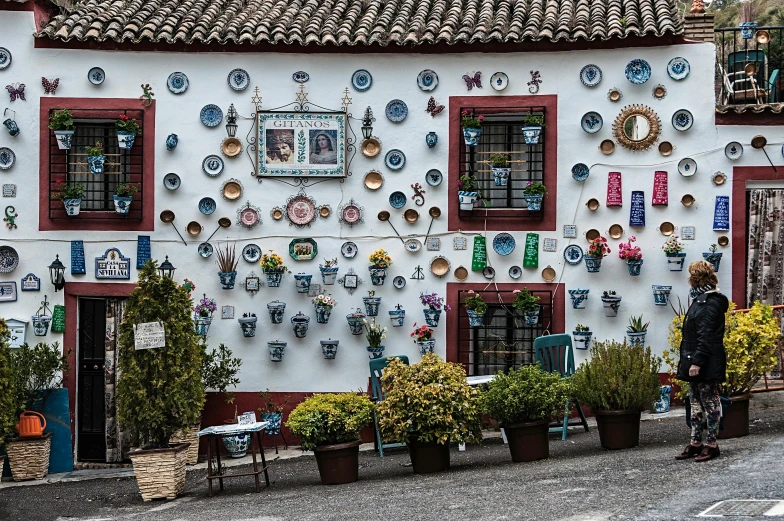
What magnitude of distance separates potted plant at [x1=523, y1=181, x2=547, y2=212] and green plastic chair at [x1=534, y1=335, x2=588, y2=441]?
156 centimetres

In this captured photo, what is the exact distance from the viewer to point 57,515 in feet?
37.5

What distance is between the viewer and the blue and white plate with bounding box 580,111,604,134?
13.6 metres

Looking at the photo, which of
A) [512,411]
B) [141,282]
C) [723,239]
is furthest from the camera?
[723,239]

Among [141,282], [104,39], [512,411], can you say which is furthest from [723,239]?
[104,39]

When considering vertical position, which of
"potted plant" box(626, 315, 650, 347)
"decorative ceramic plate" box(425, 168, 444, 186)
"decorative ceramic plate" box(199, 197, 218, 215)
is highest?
"decorative ceramic plate" box(425, 168, 444, 186)

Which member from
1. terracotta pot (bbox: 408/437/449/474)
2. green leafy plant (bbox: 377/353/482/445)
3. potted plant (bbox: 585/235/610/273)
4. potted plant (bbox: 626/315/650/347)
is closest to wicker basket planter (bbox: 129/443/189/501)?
green leafy plant (bbox: 377/353/482/445)

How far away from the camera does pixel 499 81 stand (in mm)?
13703

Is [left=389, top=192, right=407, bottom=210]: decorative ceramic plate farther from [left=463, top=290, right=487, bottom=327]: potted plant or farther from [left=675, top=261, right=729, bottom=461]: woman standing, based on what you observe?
[left=675, top=261, right=729, bottom=461]: woman standing

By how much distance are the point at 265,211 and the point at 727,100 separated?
5.73 metres

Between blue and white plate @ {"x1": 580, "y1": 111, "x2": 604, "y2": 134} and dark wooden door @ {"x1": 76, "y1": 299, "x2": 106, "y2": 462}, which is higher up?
blue and white plate @ {"x1": 580, "y1": 111, "x2": 604, "y2": 134}

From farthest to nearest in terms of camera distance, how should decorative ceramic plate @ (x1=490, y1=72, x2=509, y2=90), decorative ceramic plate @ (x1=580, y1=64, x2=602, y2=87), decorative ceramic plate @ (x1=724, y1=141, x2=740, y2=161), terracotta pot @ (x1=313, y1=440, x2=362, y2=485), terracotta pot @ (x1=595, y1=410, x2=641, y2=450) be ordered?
decorative ceramic plate @ (x1=490, y1=72, x2=509, y2=90), decorative ceramic plate @ (x1=580, y1=64, x2=602, y2=87), decorative ceramic plate @ (x1=724, y1=141, x2=740, y2=161), terracotta pot @ (x1=595, y1=410, x2=641, y2=450), terracotta pot @ (x1=313, y1=440, x2=362, y2=485)

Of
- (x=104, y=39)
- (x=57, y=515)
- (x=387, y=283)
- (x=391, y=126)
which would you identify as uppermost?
(x=104, y=39)

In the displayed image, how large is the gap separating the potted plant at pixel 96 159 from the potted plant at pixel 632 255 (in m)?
6.21

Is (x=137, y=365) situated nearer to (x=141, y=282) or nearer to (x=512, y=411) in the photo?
(x=141, y=282)
